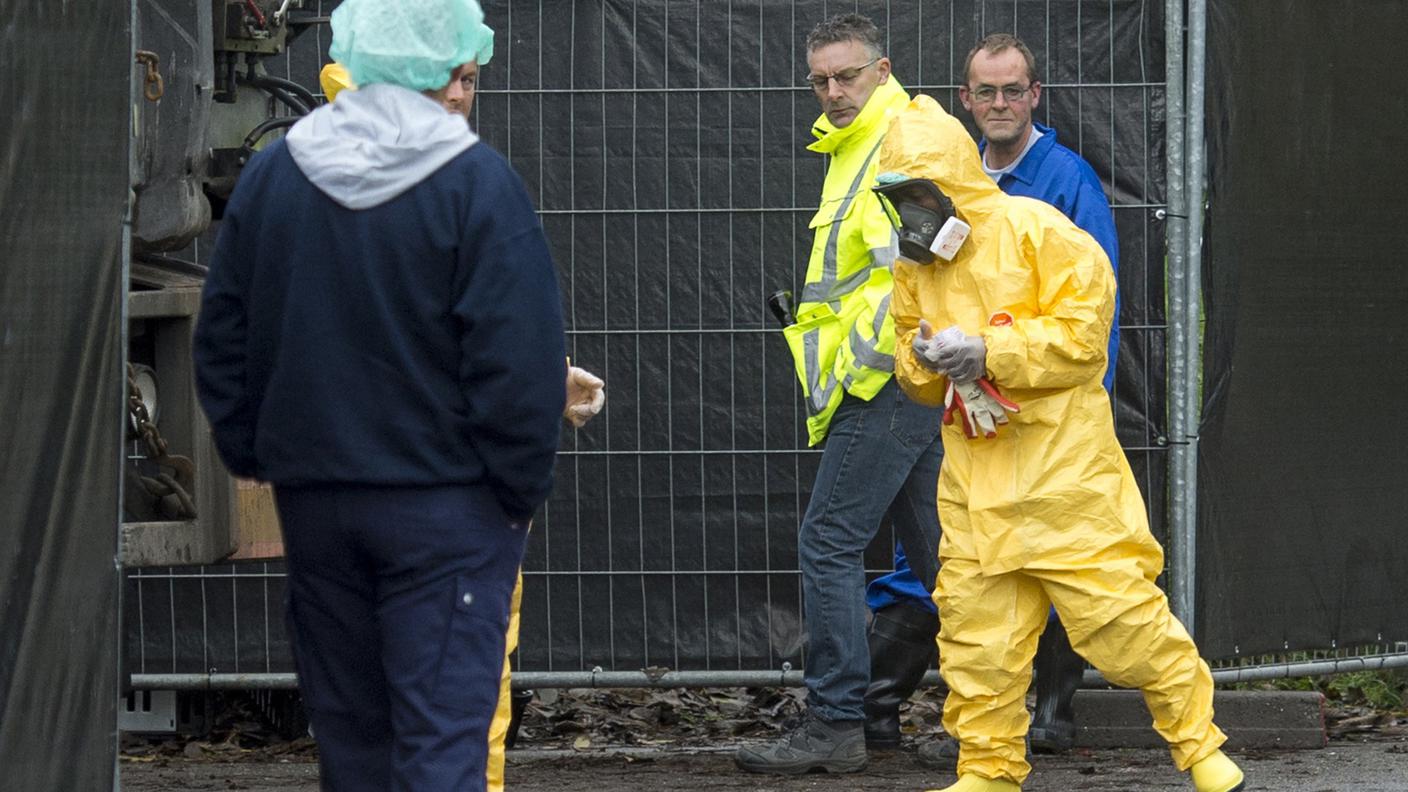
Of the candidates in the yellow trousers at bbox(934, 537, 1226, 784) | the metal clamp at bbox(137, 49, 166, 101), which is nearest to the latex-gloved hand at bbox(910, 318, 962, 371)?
the yellow trousers at bbox(934, 537, 1226, 784)

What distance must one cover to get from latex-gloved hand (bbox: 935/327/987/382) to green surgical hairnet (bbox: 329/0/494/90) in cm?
170

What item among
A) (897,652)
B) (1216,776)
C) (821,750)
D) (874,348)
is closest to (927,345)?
(874,348)

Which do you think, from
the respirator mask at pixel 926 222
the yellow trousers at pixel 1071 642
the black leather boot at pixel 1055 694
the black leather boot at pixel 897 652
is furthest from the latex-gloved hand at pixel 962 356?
the black leather boot at pixel 1055 694

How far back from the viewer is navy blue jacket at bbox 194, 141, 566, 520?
3488mm

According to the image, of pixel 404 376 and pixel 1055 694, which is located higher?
pixel 404 376

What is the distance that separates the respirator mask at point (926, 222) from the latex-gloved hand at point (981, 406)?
0.31 meters

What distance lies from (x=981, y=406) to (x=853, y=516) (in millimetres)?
922

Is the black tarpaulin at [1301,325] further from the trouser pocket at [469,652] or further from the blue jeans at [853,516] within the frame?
the trouser pocket at [469,652]

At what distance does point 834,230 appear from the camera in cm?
588

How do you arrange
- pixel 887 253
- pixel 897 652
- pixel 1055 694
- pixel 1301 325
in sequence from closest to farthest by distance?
pixel 887 253 < pixel 897 652 < pixel 1055 694 < pixel 1301 325

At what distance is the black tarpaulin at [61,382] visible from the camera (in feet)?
12.2

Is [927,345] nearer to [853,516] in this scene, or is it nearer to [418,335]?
[853,516]

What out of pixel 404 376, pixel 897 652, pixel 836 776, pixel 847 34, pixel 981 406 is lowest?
pixel 836 776

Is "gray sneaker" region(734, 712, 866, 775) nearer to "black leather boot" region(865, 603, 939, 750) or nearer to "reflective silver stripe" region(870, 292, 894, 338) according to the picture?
"black leather boot" region(865, 603, 939, 750)
